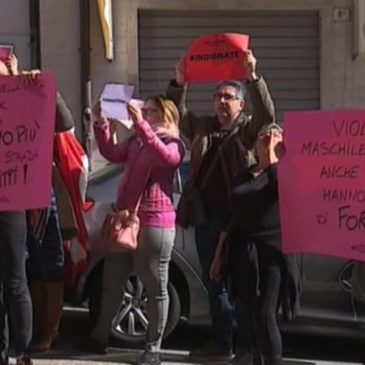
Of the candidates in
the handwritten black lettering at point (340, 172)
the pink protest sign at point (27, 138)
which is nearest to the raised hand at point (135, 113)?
the pink protest sign at point (27, 138)

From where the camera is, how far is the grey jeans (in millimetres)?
6832

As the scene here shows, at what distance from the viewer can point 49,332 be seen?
24.1ft

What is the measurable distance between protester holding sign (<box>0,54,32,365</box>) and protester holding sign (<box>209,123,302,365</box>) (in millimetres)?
1152

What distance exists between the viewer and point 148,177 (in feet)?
22.3

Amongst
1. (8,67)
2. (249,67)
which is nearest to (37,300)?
(8,67)

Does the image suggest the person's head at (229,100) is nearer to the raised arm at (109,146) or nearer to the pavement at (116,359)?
the raised arm at (109,146)

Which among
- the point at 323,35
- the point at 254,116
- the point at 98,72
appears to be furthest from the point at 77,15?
the point at 254,116

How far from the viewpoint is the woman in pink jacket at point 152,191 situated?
6746mm

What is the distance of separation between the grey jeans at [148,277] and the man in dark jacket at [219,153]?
0.92 feet

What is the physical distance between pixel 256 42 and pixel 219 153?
23.9ft

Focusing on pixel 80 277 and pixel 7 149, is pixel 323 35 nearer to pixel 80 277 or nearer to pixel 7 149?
pixel 80 277

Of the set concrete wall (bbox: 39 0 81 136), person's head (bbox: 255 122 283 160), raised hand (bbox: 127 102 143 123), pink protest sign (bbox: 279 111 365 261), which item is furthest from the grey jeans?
concrete wall (bbox: 39 0 81 136)

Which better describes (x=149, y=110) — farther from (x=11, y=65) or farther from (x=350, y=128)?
(x=350, y=128)

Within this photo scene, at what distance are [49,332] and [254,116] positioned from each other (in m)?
1.94
